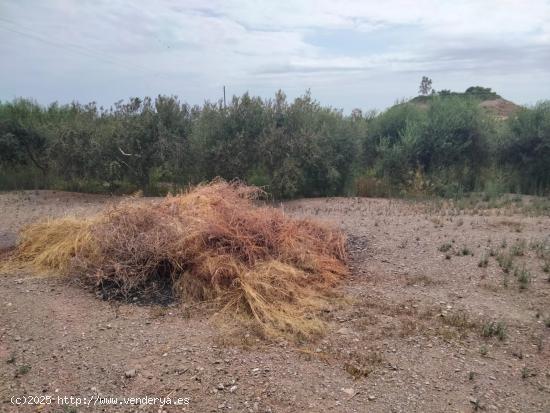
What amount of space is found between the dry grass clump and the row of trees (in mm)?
4695

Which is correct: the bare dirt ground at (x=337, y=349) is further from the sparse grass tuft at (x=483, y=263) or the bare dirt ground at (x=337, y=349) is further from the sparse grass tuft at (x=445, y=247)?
the sparse grass tuft at (x=445, y=247)

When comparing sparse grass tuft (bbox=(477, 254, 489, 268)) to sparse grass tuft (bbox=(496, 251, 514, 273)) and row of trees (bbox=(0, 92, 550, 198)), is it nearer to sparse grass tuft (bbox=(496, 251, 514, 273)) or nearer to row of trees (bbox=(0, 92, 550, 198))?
sparse grass tuft (bbox=(496, 251, 514, 273))

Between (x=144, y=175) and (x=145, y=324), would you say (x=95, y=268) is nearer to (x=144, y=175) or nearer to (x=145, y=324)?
(x=145, y=324)

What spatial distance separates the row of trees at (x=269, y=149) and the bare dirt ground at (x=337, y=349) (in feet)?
17.6

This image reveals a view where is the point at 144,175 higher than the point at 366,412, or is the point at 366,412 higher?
the point at 144,175

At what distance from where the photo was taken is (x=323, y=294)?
5285 mm

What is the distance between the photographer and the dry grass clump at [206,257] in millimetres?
5004

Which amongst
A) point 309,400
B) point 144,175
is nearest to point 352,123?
point 144,175

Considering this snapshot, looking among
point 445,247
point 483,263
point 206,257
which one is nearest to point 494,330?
point 483,263

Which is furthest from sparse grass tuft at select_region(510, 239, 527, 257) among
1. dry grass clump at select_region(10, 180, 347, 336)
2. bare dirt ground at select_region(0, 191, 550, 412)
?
dry grass clump at select_region(10, 180, 347, 336)

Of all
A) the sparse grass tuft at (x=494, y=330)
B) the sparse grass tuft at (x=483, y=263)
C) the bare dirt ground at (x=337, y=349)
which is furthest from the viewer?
the sparse grass tuft at (x=483, y=263)

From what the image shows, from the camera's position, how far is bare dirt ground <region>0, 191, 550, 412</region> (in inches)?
139

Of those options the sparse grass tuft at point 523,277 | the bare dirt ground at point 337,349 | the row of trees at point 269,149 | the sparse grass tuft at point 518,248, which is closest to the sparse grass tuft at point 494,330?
the bare dirt ground at point 337,349

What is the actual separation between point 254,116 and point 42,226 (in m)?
5.69
